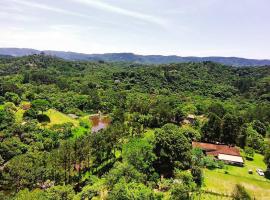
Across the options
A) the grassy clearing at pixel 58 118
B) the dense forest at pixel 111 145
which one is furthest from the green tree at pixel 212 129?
the grassy clearing at pixel 58 118

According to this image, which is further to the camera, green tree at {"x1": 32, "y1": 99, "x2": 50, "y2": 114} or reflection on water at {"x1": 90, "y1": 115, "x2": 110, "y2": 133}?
reflection on water at {"x1": 90, "y1": 115, "x2": 110, "y2": 133}

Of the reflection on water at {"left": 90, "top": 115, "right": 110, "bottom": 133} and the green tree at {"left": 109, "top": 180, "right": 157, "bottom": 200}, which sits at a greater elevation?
the green tree at {"left": 109, "top": 180, "right": 157, "bottom": 200}

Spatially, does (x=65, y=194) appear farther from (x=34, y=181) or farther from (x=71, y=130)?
(x=71, y=130)

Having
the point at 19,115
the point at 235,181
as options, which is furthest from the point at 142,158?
the point at 19,115

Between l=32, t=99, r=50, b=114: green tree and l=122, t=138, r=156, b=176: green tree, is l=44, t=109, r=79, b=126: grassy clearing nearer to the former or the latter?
l=32, t=99, r=50, b=114: green tree

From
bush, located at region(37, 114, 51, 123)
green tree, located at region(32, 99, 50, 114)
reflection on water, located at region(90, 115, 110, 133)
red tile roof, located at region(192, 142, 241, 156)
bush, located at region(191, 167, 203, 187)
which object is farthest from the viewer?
reflection on water, located at region(90, 115, 110, 133)

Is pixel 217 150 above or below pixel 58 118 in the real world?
above

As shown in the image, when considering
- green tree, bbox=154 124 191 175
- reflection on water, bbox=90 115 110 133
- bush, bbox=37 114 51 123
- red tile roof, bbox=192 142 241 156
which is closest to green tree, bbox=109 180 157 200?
green tree, bbox=154 124 191 175

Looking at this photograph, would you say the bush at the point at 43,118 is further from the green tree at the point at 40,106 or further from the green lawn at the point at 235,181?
the green lawn at the point at 235,181

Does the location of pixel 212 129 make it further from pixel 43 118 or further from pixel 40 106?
pixel 40 106
